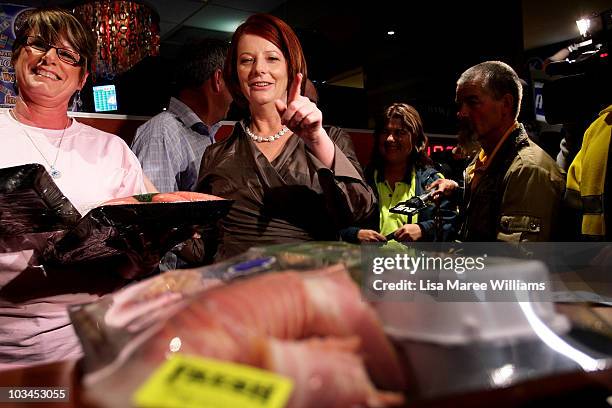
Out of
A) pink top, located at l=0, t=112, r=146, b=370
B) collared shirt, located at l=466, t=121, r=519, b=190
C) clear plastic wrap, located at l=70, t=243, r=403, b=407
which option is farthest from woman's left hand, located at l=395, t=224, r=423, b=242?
clear plastic wrap, located at l=70, t=243, r=403, b=407

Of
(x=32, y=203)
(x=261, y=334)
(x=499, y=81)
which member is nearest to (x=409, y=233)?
(x=499, y=81)

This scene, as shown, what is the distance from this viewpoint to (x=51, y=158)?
3.52 ft

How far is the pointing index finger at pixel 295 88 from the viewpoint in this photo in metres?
0.95

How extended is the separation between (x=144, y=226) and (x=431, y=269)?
411 mm

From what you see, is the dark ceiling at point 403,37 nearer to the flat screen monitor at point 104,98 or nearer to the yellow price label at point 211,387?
the flat screen monitor at point 104,98

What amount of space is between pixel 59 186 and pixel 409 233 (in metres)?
1.27

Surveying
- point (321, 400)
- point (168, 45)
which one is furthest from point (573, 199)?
point (168, 45)

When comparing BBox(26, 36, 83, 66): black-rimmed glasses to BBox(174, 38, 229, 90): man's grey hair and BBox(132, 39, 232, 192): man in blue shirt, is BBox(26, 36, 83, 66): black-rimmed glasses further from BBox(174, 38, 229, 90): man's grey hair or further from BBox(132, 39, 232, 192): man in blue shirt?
BBox(174, 38, 229, 90): man's grey hair

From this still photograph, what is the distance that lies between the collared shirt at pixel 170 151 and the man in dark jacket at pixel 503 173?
3.20 ft

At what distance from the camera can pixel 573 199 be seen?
1433mm

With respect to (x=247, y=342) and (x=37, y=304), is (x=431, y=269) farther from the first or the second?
(x=37, y=304)

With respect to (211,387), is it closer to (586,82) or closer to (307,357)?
(307,357)

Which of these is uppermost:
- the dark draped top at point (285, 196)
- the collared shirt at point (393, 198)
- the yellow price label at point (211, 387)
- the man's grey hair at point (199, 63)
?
the man's grey hair at point (199, 63)

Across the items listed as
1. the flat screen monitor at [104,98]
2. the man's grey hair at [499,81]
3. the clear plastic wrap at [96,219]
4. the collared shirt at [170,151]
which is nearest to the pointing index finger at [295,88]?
the clear plastic wrap at [96,219]
